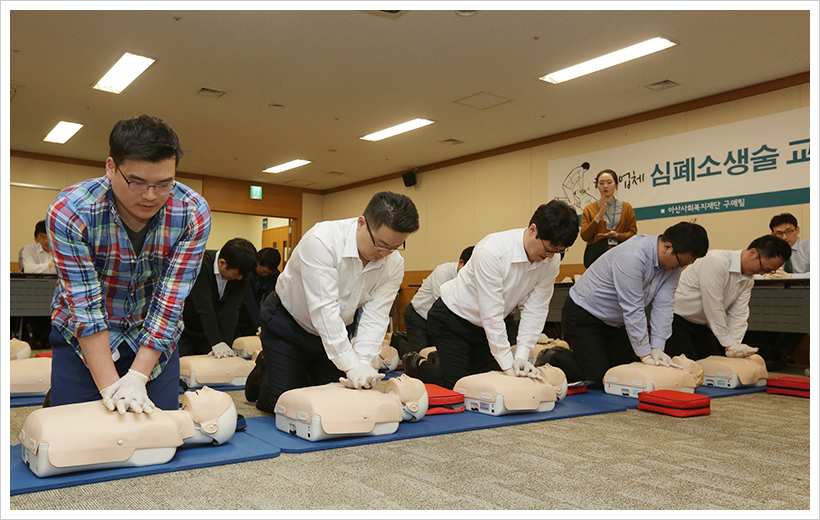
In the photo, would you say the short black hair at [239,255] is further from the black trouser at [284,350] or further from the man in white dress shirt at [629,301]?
the man in white dress shirt at [629,301]

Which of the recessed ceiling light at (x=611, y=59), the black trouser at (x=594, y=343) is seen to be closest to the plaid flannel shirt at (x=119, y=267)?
the black trouser at (x=594, y=343)

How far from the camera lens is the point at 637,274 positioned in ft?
11.3

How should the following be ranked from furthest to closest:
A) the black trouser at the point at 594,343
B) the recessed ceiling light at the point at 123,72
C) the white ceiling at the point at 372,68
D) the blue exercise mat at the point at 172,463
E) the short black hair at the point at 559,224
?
the recessed ceiling light at the point at 123,72
the white ceiling at the point at 372,68
the black trouser at the point at 594,343
the short black hair at the point at 559,224
the blue exercise mat at the point at 172,463

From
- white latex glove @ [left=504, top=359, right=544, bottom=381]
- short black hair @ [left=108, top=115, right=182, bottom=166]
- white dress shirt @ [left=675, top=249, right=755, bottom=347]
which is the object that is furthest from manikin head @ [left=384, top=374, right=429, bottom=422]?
white dress shirt @ [left=675, top=249, right=755, bottom=347]

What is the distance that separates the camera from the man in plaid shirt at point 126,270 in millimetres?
1629

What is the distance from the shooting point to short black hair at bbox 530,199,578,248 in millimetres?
2744

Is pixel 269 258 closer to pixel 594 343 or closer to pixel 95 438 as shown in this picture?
pixel 594 343

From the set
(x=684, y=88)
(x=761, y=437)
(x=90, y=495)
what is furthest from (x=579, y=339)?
(x=684, y=88)

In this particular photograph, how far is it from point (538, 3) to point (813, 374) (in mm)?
3414

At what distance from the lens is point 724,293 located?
398cm

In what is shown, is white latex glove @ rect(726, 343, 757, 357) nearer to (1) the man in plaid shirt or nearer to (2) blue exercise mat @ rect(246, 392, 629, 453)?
(2) blue exercise mat @ rect(246, 392, 629, 453)

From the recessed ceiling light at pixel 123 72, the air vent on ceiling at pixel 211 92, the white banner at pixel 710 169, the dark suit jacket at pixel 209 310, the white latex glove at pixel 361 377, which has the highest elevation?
the recessed ceiling light at pixel 123 72

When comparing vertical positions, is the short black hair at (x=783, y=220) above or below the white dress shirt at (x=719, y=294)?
above

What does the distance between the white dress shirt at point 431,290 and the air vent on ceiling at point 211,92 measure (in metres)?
2.82
